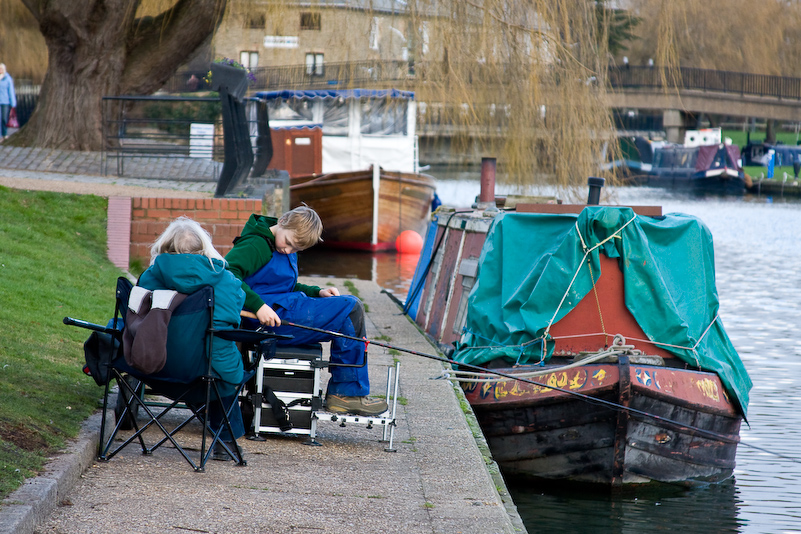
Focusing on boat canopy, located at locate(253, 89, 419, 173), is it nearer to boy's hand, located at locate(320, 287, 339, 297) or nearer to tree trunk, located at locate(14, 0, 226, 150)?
tree trunk, located at locate(14, 0, 226, 150)

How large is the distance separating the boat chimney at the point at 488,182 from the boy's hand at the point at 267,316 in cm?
576

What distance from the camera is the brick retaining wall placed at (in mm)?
10633

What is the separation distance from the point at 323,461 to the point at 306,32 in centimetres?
878

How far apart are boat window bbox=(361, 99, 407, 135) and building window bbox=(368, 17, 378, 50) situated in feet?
41.5

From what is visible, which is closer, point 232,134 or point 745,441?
point 745,441

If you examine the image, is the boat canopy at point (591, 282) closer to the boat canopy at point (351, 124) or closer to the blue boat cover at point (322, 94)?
the blue boat cover at point (322, 94)

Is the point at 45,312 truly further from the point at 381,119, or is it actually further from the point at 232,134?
the point at 381,119

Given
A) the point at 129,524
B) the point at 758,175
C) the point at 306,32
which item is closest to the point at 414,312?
the point at 306,32

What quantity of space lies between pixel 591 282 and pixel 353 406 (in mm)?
2574

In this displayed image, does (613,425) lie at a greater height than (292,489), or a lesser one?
lesser

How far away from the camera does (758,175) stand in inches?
2101

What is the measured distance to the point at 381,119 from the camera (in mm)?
24469

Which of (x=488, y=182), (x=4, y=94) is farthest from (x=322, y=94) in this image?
(x=488, y=182)

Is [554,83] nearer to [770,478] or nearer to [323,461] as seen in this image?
[770,478]
